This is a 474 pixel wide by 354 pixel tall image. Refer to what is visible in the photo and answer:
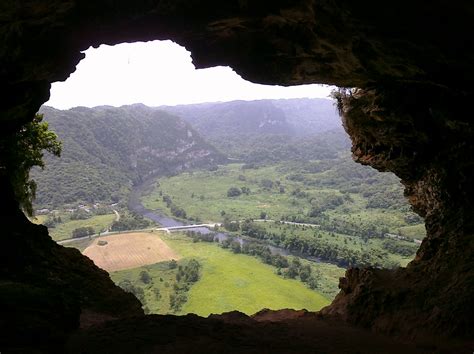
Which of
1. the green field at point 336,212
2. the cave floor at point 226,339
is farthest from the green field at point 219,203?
the cave floor at point 226,339

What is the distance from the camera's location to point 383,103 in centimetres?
1555

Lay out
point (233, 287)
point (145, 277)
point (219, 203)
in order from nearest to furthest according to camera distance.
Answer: point (145, 277) → point (233, 287) → point (219, 203)

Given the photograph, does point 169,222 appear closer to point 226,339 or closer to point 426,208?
point 426,208

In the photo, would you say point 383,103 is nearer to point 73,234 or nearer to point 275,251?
point 275,251

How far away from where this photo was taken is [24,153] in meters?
17.3

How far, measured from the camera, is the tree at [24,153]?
16.6 m

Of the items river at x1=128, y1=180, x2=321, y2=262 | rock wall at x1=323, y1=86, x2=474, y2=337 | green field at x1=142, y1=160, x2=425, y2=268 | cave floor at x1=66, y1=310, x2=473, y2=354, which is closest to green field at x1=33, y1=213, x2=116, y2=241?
river at x1=128, y1=180, x2=321, y2=262

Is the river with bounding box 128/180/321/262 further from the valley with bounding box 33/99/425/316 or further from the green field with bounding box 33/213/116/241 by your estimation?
the green field with bounding box 33/213/116/241

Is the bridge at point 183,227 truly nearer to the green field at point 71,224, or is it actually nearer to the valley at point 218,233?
A: the valley at point 218,233

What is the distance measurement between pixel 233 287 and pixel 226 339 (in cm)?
7803

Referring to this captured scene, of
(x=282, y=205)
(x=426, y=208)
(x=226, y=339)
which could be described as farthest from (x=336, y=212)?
(x=226, y=339)

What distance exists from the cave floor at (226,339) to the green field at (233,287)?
62.8 meters

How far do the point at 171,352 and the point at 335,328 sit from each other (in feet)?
22.0

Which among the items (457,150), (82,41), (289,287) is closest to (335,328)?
(457,150)
